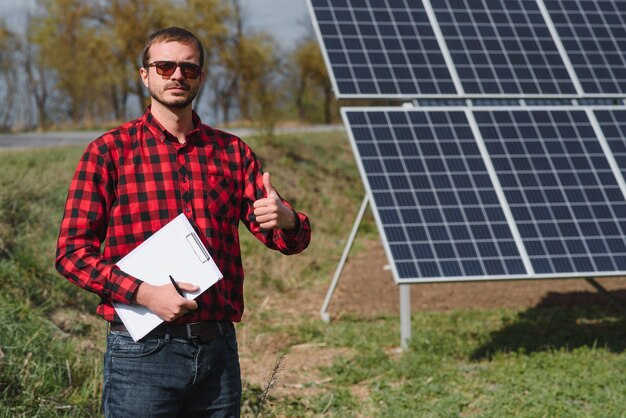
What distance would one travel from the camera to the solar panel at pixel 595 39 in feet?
29.5

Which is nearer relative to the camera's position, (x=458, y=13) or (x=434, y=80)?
(x=434, y=80)

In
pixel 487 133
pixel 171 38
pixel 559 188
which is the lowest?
pixel 171 38

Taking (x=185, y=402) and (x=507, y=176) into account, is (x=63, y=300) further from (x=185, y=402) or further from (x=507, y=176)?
(x=185, y=402)

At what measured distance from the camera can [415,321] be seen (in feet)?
29.9

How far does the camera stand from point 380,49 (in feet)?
28.2

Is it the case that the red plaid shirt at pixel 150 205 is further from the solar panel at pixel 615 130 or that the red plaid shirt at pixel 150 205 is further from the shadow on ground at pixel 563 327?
the solar panel at pixel 615 130

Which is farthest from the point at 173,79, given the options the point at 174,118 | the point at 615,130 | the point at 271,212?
the point at 615,130

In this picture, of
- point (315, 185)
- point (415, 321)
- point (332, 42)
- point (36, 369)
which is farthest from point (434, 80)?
point (315, 185)

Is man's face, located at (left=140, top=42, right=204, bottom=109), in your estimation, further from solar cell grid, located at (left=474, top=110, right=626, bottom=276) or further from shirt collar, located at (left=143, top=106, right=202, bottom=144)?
solar cell grid, located at (left=474, top=110, right=626, bottom=276)

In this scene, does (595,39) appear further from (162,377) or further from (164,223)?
(162,377)

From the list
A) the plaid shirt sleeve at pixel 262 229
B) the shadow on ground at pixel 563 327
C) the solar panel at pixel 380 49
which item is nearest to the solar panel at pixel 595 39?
the solar panel at pixel 380 49

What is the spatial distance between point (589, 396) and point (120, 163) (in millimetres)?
4682

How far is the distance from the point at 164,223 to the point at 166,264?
0.66ft

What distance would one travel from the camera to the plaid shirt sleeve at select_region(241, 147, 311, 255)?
10.5 ft
